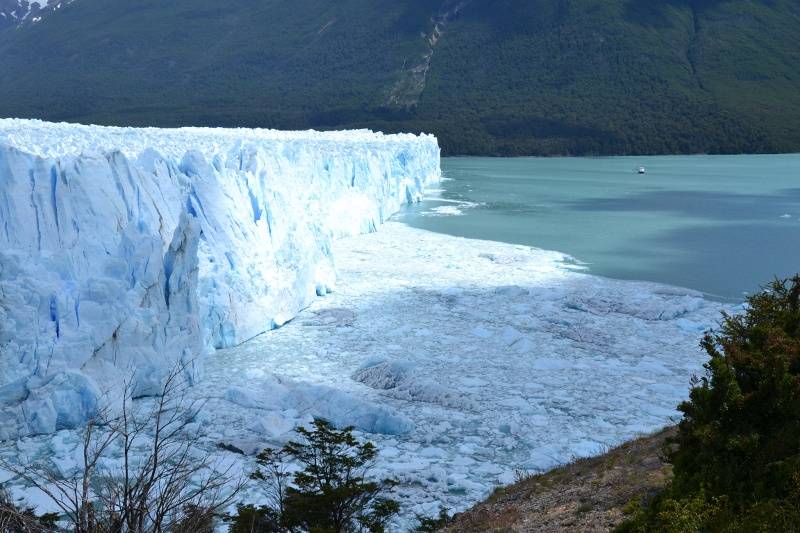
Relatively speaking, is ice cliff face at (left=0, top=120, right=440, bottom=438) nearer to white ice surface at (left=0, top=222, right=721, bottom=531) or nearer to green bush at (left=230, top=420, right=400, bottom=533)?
white ice surface at (left=0, top=222, right=721, bottom=531)

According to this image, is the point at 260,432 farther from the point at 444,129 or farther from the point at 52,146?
the point at 444,129

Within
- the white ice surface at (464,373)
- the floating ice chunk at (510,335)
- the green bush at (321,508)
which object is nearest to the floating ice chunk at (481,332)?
the white ice surface at (464,373)

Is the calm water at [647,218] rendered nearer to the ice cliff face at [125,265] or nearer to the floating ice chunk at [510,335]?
the floating ice chunk at [510,335]

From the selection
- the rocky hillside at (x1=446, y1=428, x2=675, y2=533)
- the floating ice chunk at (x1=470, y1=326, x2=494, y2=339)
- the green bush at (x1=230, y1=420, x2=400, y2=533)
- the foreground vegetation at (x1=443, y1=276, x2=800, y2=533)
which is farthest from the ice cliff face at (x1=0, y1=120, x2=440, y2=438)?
the foreground vegetation at (x1=443, y1=276, x2=800, y2=533)

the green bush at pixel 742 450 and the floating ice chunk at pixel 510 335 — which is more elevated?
the green bush at pixel 742 450

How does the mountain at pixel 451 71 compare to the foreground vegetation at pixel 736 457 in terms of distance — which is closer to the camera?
the foreground vegetation at pixel 736 457

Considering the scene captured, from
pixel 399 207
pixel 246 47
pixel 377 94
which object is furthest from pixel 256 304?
pixel 246 47
